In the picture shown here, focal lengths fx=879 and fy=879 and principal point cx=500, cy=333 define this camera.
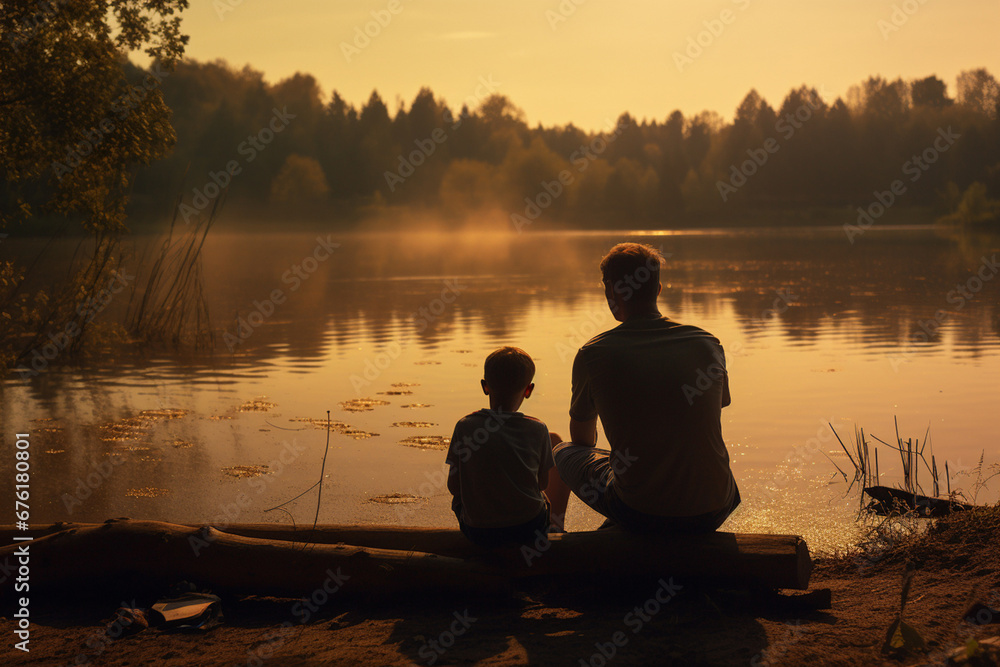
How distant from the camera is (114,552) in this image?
4051 mm

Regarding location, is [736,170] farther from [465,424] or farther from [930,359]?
[465,424]

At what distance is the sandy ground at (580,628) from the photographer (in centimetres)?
321

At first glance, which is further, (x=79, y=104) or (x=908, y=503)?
(x=79, y=104)

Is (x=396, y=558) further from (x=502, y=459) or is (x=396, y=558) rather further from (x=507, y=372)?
(x=507, y=372)

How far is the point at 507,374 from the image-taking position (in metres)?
3.89

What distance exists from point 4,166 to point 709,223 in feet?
244

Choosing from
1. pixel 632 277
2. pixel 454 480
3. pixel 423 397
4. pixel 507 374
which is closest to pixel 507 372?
pixel 507 374

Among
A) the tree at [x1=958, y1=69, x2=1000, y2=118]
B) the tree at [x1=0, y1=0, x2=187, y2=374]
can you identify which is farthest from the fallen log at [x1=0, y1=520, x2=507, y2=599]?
the tree at [x1=958, y1=69, x2=1000, y2=118]

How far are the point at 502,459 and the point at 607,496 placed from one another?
1.65 ft

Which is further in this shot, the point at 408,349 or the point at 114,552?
the point at 408,349

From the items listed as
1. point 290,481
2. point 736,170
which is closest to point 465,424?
point 290,481

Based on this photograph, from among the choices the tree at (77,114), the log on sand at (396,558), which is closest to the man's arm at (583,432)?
the log on sand at (396,558)

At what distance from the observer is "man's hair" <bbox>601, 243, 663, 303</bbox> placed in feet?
12.2

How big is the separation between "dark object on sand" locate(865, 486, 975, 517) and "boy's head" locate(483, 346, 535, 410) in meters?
2.78
